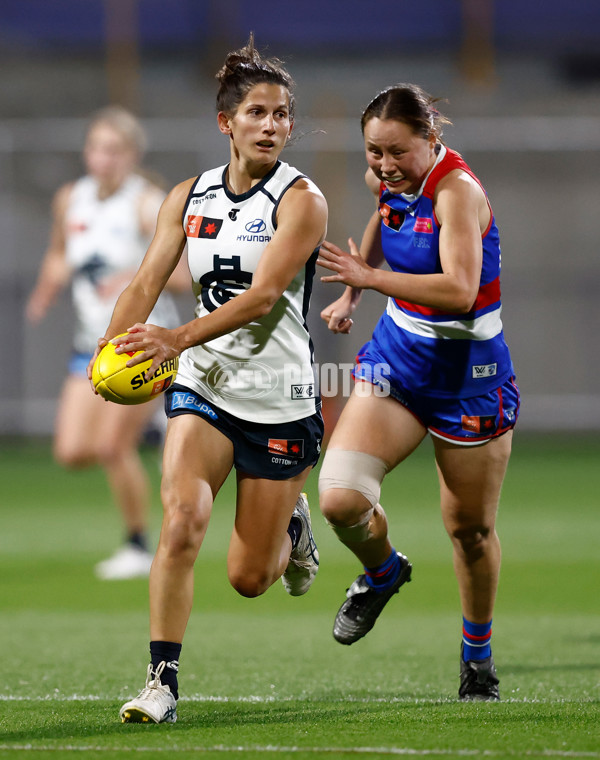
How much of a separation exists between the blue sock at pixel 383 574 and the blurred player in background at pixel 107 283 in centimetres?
333

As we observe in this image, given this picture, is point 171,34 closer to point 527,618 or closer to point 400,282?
point 527,618

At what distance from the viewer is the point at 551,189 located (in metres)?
19.1

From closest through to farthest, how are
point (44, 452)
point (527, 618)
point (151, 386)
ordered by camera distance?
point (151, 386), point (527, 618), point (44, 452)

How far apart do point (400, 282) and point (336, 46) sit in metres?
18.4

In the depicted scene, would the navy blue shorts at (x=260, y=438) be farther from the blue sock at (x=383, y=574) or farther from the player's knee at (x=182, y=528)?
the blue sock at (x=383, y=574)

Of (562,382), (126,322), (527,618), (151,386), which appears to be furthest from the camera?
(562,382)

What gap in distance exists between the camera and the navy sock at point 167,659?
440 cm

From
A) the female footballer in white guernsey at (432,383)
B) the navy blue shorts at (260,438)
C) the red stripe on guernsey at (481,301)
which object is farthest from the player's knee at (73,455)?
the red stripe on guernsey at (481,301)

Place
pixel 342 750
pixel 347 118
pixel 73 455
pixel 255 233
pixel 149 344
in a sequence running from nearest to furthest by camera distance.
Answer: pixel 342 750, pixel 149 344, pixel 255 233, pixel 73 455, pixel 347 118

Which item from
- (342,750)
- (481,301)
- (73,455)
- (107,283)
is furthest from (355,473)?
(107,283)

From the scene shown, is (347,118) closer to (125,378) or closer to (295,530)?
(295,530)

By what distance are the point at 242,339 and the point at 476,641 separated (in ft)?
5.04

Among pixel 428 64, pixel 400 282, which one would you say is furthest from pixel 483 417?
pixel 428 64

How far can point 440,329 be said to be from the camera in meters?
5.08
